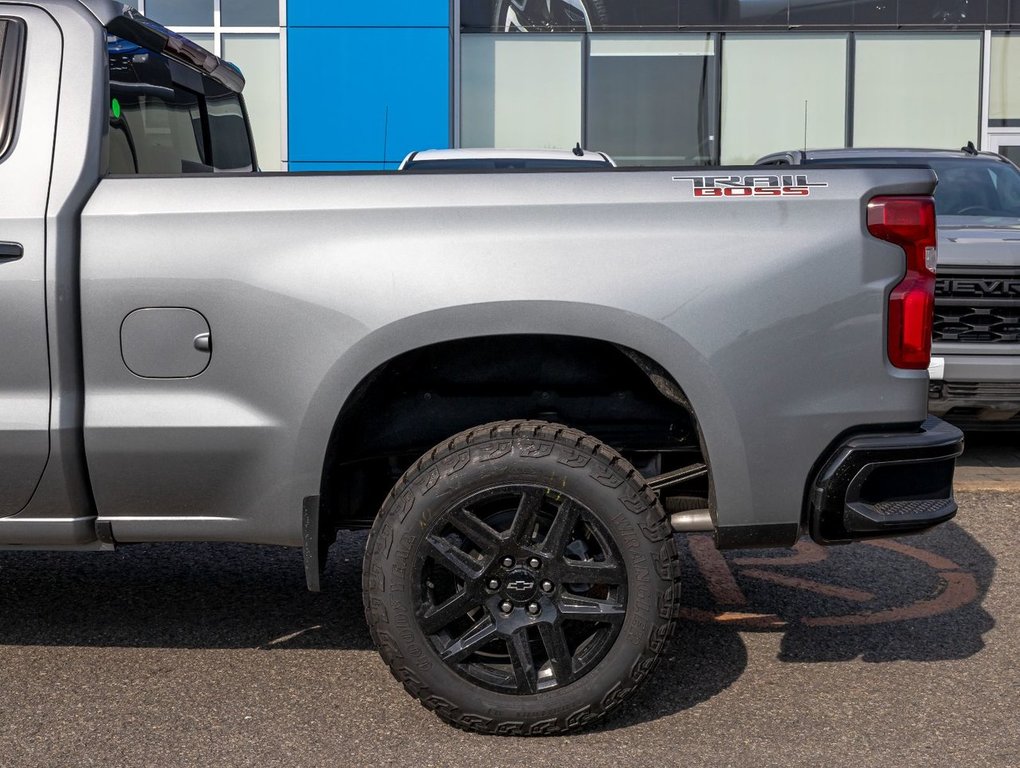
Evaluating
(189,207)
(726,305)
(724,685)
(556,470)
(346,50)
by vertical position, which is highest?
(346,50)

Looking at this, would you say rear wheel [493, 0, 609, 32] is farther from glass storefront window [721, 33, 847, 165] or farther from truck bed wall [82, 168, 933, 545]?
truck bed wall [82, 168, 933, 545]

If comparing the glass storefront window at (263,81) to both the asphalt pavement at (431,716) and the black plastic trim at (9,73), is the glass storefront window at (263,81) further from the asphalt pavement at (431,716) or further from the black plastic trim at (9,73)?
the black plastic trim at (9,73)

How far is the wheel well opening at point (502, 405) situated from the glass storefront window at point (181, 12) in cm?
1467

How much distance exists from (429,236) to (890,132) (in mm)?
15741

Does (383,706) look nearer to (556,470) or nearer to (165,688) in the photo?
(165,688)

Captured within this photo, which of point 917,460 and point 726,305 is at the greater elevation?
point 726,305

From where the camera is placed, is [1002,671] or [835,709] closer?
[835,709]

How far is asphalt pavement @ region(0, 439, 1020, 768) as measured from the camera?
10.9 feet

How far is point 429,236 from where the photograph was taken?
3258mm

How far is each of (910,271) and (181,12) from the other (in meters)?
15.5

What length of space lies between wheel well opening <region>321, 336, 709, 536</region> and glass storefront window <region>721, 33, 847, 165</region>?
47.0ft

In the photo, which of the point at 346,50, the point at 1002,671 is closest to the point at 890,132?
the point at 346,50

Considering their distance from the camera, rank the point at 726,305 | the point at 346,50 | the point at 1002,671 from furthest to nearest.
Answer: the point at 346,50
the point at 1002,671
the point at 726,305

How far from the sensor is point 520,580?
334cm
